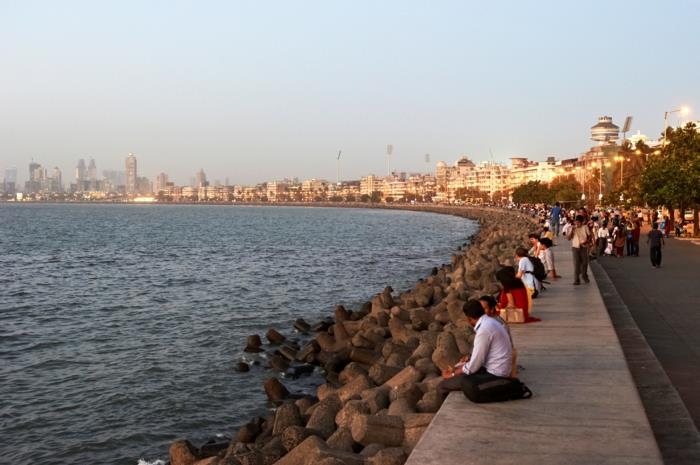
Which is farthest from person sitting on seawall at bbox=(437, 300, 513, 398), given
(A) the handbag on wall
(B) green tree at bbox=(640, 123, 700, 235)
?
(B) green tree at bbox=(640, 123, 700, 235)

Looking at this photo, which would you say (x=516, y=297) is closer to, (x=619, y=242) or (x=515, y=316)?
(x=515, y=316)

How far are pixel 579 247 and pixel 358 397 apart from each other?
7763 millimetres

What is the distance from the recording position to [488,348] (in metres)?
7.08

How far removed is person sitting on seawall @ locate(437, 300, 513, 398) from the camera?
7066 mm

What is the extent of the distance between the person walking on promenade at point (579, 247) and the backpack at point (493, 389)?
28.6 feet

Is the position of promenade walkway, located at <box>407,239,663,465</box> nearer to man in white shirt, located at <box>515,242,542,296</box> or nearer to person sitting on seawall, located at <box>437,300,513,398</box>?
person sitting on seawall, located at <box>437,300,513,398</box>

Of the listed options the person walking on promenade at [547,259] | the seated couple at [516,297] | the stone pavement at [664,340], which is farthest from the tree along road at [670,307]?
the seated couple at [516,297]

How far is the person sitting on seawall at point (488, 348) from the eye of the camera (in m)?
7.07

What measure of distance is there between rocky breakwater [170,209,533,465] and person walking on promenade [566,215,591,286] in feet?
5.99

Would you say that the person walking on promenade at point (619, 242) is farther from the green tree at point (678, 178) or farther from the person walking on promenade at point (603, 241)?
the green tree at point (678, 178)

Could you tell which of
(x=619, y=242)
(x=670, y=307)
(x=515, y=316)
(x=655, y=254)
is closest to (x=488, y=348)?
(x=515, y=316)

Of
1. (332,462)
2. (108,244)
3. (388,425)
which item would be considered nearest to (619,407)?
(388,425)

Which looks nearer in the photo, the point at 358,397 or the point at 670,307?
the point at 358,397

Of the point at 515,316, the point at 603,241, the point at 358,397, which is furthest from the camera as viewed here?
the point at 603,241
